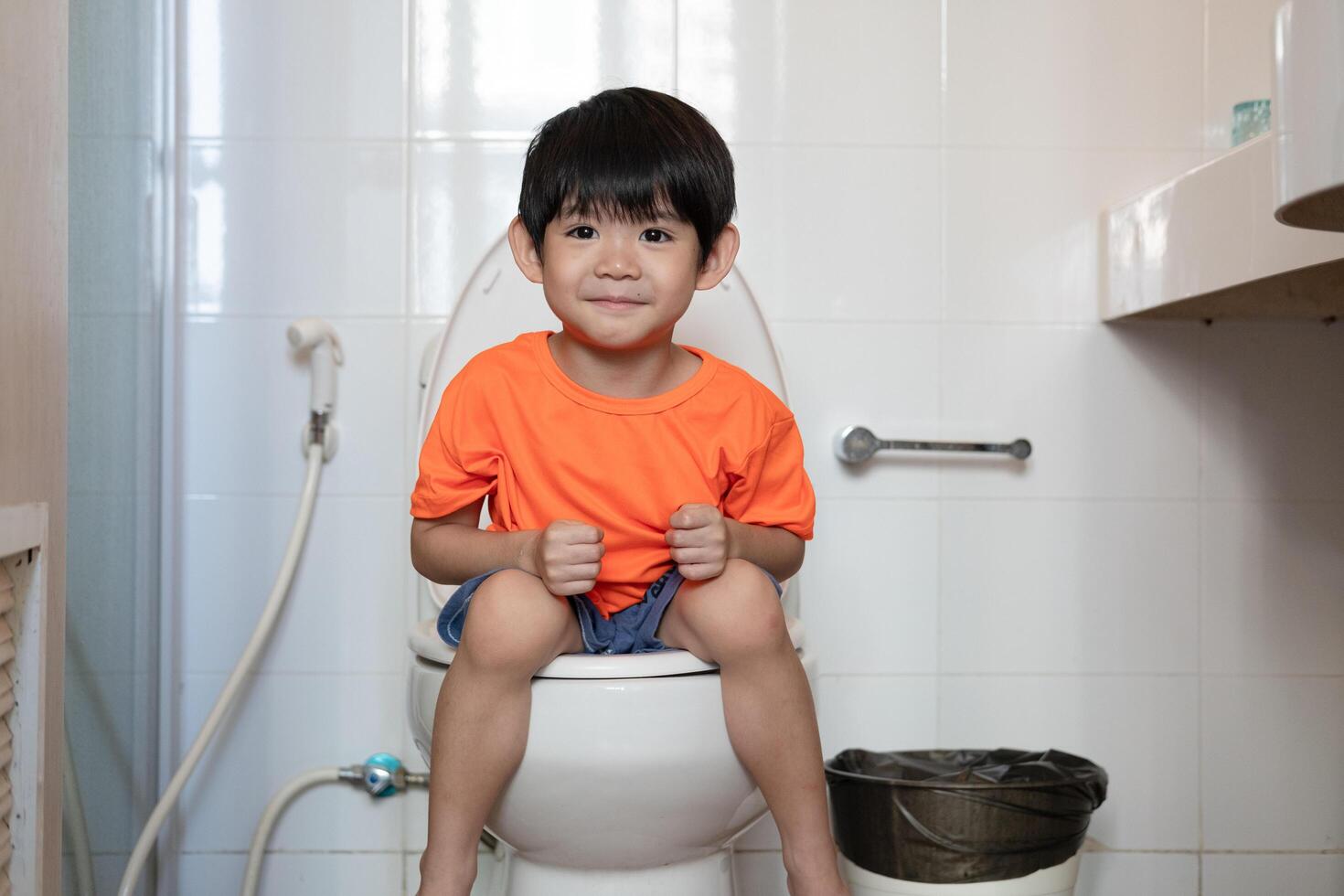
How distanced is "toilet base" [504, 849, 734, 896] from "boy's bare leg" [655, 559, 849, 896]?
0.29ft

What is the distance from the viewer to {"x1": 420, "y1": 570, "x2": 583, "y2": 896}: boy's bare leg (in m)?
0.91

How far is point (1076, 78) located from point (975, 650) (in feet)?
2.44

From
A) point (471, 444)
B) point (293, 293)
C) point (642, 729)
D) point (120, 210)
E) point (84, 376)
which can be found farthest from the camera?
point (293, 293)

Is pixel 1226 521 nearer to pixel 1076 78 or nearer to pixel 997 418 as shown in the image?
pixel 997 418

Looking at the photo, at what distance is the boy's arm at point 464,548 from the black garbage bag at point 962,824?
540 mm

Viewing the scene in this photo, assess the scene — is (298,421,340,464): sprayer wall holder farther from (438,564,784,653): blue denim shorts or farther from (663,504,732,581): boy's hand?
(663,504,732,581): boy's hand

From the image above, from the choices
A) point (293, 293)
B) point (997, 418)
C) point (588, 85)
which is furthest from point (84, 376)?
point (997, 418)

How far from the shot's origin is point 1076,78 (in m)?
1.57

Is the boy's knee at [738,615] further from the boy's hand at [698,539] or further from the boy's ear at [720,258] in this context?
the boy's ear at [720,258]

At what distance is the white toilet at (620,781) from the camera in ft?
3.00

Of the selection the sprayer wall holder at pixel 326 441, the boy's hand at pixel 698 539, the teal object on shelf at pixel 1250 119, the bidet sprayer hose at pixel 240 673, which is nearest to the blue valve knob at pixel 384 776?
the bidet sprayer hose at pixel 240 673

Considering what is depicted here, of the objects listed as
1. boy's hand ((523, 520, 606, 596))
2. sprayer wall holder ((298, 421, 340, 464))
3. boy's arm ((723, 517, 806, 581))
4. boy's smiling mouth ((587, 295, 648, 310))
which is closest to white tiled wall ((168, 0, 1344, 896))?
sprayer wall holder ((298, 421, 340, 464))

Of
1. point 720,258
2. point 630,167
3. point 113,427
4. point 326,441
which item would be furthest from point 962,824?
point 113,427

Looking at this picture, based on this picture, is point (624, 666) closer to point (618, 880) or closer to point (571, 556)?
point (571, 556)
